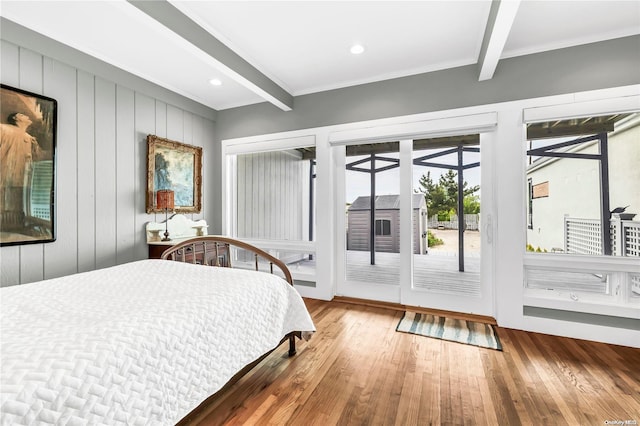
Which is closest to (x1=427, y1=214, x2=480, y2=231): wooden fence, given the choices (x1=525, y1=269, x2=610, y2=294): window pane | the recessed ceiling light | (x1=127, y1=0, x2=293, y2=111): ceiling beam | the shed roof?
the shed roof

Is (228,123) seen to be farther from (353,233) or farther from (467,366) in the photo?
(467,366)

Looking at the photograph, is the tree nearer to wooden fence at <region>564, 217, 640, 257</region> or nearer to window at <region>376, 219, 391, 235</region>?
window at <region>376, 219, 391, 235</region>

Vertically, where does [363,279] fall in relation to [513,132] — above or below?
below

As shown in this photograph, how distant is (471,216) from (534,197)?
553 millimetres

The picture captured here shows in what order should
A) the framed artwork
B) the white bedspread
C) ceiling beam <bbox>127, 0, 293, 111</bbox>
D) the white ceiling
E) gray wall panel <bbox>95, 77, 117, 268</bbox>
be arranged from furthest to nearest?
the framed artwork < gray wall panel <bbox>95, 77, 117, 268</bbox> < the white ceiling < ceiling beam <bbox>127, 0, 293, 111</bbox> < the white bedspread

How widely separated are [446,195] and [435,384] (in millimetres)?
1886

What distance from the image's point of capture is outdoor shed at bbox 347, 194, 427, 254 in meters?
3.13

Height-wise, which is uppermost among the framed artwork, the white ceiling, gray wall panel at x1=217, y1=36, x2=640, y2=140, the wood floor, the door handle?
the white ceiling

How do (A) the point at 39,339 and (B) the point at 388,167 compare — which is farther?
(B) the point at 388,167

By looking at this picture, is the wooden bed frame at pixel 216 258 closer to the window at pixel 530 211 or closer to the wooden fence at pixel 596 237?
the window at pixel 530 211

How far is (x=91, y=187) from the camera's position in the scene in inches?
106

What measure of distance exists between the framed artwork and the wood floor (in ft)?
7.69

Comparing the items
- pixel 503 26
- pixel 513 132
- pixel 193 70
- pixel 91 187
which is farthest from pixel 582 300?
pixel 91 187

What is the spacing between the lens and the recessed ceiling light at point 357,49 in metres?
2.60
